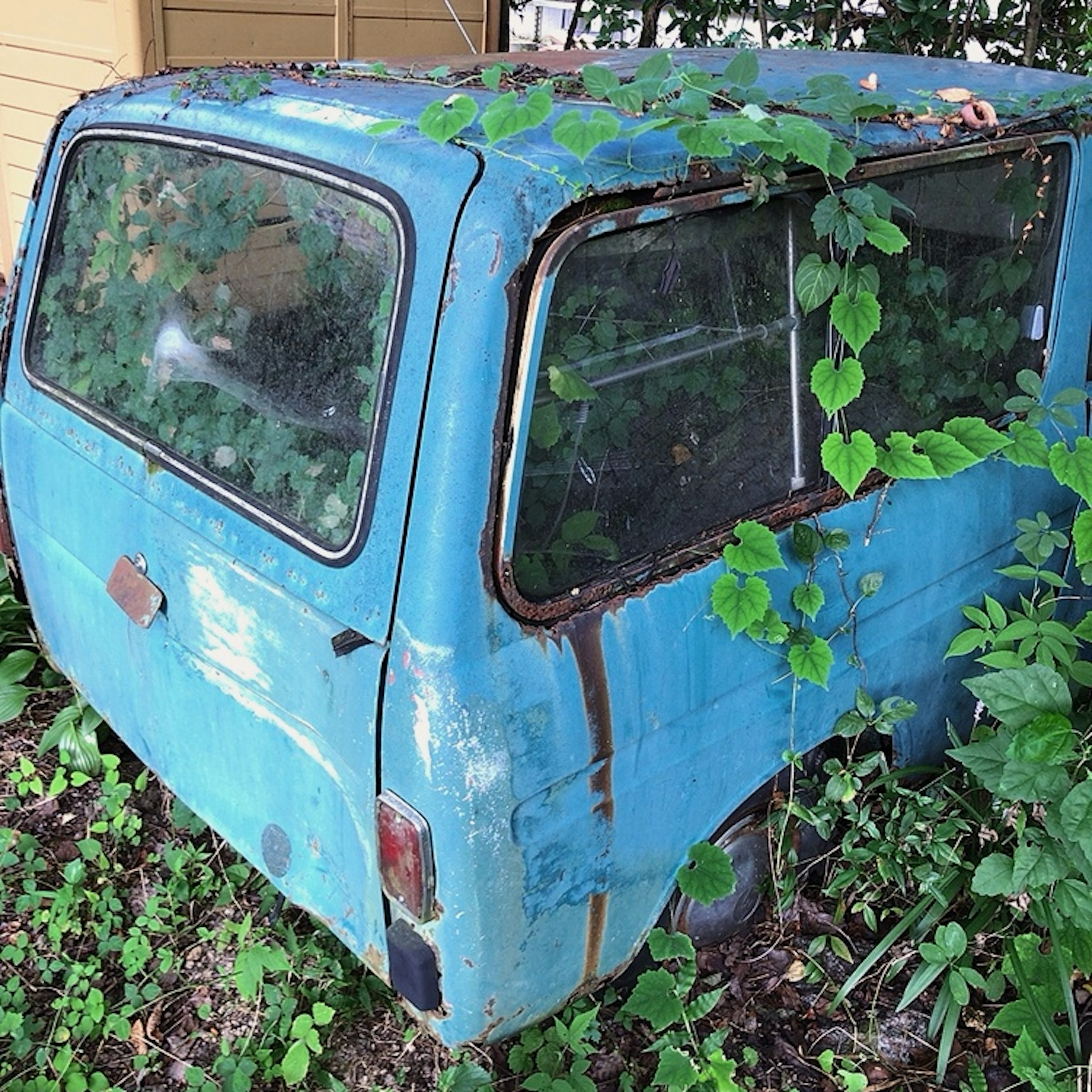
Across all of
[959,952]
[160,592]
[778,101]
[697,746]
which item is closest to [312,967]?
[160,592]

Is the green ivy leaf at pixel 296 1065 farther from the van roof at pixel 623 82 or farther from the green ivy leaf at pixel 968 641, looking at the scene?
the van roof at pixel 623 82

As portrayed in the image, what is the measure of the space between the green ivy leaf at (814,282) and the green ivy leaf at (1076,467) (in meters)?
0.64

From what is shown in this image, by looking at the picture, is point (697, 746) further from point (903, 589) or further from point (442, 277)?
point (442, 277)

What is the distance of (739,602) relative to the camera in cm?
195

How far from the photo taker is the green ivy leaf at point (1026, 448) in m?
2.36

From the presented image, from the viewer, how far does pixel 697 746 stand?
2035 millimetres

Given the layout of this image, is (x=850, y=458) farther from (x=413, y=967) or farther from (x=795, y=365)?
(x=413, y=967)

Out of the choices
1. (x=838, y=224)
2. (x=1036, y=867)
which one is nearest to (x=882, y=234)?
(x=838, y=224)

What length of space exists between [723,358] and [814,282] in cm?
22

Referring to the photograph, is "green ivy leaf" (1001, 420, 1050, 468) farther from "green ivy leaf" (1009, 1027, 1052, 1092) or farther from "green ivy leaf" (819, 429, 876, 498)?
"green ivy leaf" (1009, 1027, 1052, 1092)

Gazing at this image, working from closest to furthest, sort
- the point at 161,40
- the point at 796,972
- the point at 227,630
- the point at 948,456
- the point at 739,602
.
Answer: the point at 739,602 < the point at 227,630 < the point at 948,456 < the point at 796,972 < the point at 161,40

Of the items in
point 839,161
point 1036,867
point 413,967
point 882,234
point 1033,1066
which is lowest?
point 1033,1066

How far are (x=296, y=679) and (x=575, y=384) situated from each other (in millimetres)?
681

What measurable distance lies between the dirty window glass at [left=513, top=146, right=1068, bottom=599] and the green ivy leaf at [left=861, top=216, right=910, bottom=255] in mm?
63
